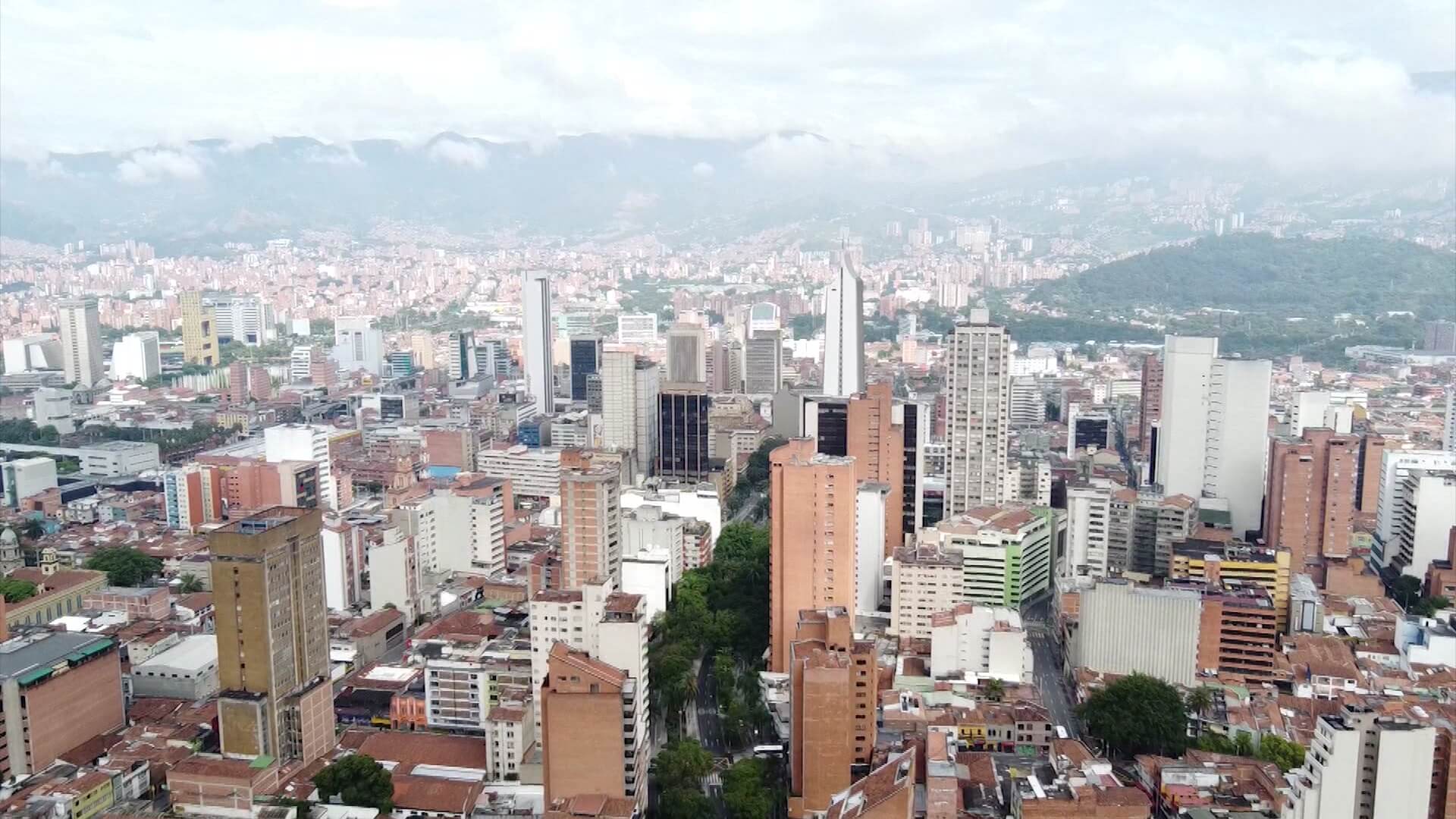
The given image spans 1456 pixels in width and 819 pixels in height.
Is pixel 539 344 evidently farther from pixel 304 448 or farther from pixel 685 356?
pixel 304 448

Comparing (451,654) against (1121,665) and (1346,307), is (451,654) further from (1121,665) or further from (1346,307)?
(1346,307)

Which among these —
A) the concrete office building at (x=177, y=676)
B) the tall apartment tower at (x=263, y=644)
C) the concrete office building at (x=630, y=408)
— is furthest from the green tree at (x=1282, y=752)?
the concrete office building at (x=630, y=408)

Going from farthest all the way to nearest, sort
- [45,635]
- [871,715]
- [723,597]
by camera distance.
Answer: [723,597], [45,635], [871,715]

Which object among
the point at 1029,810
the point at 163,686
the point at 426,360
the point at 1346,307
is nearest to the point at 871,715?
the point at 1029,810

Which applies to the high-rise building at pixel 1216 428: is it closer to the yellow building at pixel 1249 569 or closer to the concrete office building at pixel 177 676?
the yellow building at pixel 1249 569

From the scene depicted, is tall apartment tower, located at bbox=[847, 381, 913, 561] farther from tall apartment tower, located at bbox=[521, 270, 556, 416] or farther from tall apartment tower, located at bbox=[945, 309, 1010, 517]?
tall apartment tower, located at bbox=[521, 270, 556, 416]

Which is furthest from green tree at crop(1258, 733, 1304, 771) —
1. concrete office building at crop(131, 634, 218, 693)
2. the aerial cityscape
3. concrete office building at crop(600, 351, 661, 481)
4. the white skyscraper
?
concrete office building at crop(600, 351, 661, 481)

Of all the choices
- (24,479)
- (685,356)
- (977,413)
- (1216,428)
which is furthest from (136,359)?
(1216,428)
